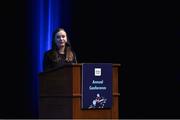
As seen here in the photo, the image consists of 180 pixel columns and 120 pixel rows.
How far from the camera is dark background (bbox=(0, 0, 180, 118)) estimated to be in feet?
25.0

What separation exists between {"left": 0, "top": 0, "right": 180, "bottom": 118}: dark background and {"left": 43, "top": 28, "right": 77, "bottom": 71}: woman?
2015 mm

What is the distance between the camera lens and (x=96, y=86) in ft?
15.8

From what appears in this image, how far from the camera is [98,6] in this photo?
303 inches

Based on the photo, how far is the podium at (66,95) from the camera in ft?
15.5

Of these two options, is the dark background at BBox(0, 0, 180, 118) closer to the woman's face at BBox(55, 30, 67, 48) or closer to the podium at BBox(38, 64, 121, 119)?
the woman's face at BBox(55, 30, 67, 48)

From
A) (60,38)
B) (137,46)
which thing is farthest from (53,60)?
(137,46)

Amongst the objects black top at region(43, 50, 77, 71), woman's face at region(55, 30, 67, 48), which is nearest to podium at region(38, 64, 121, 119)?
black top at region(43, 50, 77, 71)

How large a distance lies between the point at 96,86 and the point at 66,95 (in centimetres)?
28

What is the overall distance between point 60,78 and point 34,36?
2.31 metres

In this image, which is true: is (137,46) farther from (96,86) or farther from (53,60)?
(96,86)

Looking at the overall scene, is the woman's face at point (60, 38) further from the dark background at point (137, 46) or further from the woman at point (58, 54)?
the dark background at point (137, 46)

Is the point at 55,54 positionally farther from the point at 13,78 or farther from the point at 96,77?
the point at 13,78

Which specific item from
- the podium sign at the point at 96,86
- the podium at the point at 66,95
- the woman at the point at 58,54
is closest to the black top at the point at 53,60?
the woman at the point at 58,54

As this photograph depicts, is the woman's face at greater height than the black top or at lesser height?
greater
